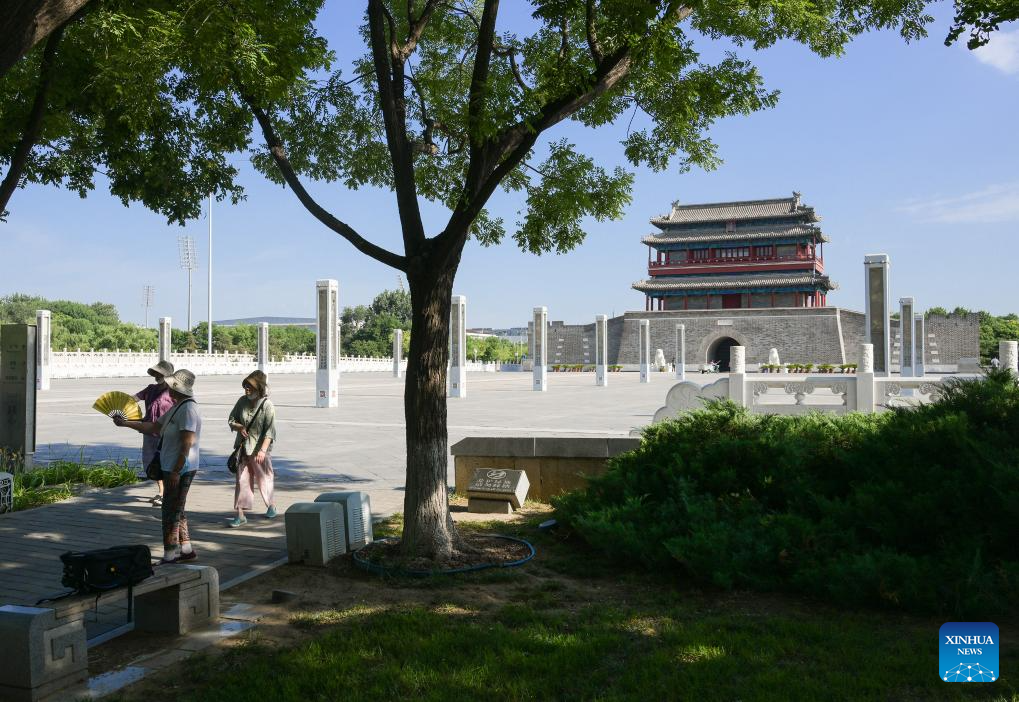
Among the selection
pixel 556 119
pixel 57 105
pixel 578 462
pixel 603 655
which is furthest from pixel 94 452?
pixel 603 655

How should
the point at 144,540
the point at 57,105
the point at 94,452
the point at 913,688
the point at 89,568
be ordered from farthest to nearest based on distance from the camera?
the point at 94,452 → the point at 57,105 → the point at 144,540 → the point at 89,568 → the point at 913,688

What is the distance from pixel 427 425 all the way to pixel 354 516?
1024 mm

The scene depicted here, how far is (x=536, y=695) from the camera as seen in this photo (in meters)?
3.33

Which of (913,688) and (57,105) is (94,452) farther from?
(913,688)

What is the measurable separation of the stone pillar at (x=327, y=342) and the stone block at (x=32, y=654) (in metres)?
17.2

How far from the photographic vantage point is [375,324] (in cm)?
7725

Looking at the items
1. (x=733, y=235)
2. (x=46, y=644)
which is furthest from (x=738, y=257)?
(x=46, y=644)

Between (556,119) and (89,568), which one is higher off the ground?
(556,119)

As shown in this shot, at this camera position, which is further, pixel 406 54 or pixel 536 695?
pixel 406 54

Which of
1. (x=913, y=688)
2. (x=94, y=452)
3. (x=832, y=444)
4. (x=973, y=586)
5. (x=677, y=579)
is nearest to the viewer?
(x=913, y=688)

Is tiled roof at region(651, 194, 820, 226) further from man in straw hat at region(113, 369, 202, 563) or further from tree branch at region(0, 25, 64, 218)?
man in straw hat at region(113, 369, 202, 563)

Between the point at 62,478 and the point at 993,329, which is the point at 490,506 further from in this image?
the point at 993,329

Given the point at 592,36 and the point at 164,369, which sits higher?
the point at 592,36

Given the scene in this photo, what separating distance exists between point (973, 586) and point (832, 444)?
5.61 ft
